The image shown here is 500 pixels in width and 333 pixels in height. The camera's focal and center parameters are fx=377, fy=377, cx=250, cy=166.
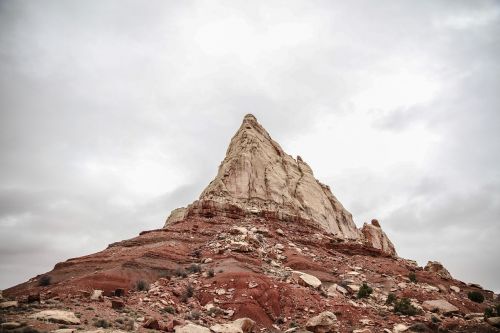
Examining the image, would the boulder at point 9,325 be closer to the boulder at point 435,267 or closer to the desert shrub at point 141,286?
the desert shrub at point 141,286

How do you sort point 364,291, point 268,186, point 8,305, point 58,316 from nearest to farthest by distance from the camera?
point 58,316
point 8,305
point 364,291
point 268,186

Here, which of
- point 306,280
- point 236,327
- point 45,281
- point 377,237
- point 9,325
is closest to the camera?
point 9,325

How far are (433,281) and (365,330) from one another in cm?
2082

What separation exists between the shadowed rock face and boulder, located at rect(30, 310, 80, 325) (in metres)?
31.3

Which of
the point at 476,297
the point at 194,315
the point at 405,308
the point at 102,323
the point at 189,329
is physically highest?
the point at 476,297

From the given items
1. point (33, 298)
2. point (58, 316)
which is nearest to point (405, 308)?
point (58, 316)

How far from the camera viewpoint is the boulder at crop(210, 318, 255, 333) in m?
20.0

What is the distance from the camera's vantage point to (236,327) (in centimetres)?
2078

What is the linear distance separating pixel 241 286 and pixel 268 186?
94.8 feet

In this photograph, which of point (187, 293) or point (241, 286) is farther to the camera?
point (241, 286)

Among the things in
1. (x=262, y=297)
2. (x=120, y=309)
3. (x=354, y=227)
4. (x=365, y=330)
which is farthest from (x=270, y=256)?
(x=354, y=227)

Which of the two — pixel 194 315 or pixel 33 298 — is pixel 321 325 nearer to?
pixel 194 315

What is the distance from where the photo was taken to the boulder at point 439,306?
29.2 meters

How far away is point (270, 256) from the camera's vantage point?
35438mm
